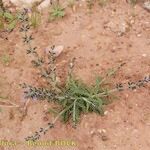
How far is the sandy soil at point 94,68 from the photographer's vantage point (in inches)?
153

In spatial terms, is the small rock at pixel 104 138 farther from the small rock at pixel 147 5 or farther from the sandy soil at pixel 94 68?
the small rock at pixel 147 5

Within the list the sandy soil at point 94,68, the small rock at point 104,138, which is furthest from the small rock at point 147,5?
the small rock at point 104,138

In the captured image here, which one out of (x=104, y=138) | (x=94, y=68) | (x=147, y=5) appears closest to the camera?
(x=104, y=138)

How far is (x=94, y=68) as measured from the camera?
447 cm

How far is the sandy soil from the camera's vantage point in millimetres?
3885

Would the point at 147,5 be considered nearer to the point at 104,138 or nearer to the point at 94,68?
the point at 94,68

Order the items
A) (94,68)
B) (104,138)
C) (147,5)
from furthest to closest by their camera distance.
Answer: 1. (147,5)
2. (94,68)
3. (104,138)

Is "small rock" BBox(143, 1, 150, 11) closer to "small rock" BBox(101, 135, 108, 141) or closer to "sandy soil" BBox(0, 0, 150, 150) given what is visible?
"sandy soil" BBox(0, 0, 150, 150)

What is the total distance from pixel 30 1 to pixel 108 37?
4.06 feet

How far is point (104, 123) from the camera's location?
394 centimetres

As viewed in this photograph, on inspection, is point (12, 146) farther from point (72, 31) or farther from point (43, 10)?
point (43, 10)

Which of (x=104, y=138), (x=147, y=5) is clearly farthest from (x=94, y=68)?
(x=147, y=5)

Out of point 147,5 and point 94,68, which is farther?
A: point 147,5

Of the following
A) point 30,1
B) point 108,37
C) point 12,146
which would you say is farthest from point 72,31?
point 12,146
